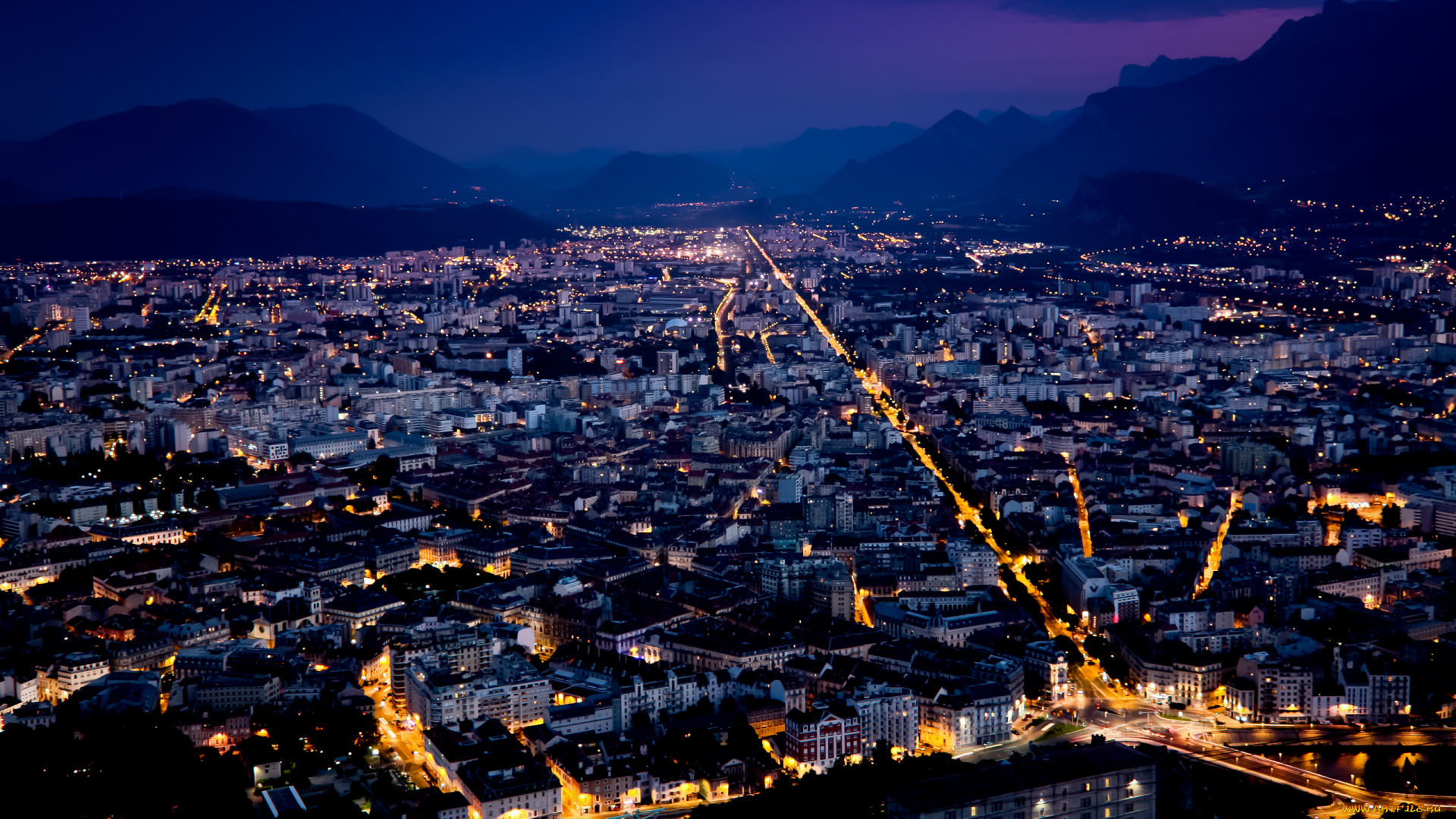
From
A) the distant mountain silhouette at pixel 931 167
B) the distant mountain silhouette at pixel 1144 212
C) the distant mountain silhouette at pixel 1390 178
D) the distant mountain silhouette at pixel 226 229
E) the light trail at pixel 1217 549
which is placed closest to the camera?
the light trail at pixel 1217 549

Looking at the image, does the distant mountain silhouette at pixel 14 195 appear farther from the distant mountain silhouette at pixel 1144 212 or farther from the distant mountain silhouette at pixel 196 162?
the distant mountain silhouette at pixel 1144 212

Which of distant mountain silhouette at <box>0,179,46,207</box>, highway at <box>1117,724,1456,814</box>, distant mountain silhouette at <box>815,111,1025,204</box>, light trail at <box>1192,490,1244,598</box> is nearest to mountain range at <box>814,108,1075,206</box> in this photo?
distant mountain silhouette at <box>815,111,1025,204</box>

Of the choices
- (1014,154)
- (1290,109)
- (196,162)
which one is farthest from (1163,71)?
(196,162)

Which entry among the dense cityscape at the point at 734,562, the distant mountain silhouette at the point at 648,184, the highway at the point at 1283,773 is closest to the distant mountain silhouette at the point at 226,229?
the dense cityscape at the point at 734,562

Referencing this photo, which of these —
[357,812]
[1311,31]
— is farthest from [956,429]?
[1311,31]

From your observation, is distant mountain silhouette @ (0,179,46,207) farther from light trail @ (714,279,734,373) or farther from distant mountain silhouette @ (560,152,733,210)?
light trail @ (714,279,734,373)

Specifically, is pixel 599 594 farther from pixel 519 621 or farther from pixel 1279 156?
pixel 1279 156
